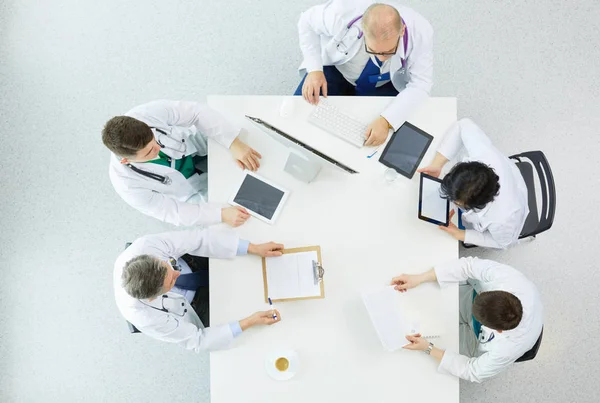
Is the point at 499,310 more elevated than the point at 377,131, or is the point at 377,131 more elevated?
the point at 377,131

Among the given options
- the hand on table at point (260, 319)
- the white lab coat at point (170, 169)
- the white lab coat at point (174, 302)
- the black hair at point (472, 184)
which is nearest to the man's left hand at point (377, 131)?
the black hair at point (472, 184)

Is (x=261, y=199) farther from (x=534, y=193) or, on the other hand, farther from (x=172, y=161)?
(x=534, y=193)

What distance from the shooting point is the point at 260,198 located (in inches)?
Answer: 81.7

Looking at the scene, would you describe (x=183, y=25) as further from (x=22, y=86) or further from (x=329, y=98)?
(x=329, y=98)

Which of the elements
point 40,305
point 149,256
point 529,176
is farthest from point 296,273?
point 40,305

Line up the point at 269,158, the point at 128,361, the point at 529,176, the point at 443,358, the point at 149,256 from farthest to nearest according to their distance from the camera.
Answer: the point at 128,361 → the point at 529,176 → the point at 269,158 → the point at 443,358 → the point at 149,256

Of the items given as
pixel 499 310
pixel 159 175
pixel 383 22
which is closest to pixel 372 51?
pixel 383 22

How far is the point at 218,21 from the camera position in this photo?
9.55 ft

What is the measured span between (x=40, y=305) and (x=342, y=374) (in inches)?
67.7

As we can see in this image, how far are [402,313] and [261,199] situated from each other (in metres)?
0.73

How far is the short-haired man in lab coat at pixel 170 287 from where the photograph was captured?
1.76m

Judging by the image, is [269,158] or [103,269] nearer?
[269,158]

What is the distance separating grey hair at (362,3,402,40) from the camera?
188cm

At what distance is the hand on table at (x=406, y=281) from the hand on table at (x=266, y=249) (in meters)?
0.48
